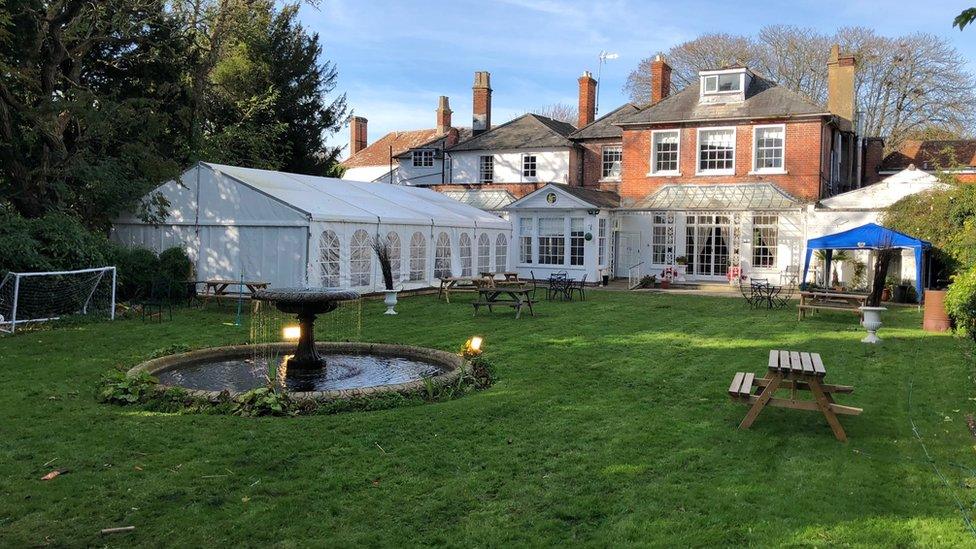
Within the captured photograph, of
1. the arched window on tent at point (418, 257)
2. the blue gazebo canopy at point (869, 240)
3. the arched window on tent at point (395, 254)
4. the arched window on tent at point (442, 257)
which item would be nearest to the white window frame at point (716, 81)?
the blue gazebo canopy at point (869, 240)

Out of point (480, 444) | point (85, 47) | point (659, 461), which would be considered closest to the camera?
point (659, 461)

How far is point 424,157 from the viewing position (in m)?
36.0

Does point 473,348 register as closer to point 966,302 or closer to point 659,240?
point 966,302

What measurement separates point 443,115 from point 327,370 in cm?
3247

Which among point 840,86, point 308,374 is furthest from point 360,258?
point 840,86

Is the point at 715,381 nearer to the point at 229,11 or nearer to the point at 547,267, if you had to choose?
the point at 547,267

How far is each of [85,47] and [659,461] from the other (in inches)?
742

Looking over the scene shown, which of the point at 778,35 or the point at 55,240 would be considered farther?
the point at 778,35

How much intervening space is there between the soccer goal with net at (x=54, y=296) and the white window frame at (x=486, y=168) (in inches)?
708

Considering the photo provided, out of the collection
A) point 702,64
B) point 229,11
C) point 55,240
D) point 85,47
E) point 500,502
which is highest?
point 702,64

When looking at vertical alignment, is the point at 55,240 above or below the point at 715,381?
above

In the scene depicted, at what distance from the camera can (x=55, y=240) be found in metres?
14.4

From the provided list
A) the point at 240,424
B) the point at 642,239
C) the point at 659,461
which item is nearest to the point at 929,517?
the point at 659,461

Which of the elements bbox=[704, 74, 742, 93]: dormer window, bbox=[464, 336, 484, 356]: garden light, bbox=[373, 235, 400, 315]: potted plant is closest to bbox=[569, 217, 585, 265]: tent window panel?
bbox=[704, 74, 742, 93]: dormer window
